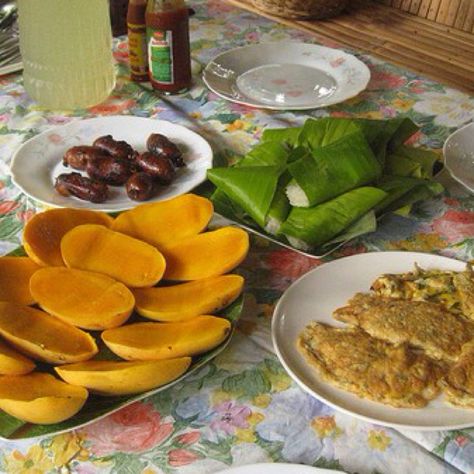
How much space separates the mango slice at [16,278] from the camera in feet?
2.60

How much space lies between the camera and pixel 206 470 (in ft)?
2.24

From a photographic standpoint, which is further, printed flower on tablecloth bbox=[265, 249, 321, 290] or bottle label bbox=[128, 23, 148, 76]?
bottle label bbox=[128, 23, 148, 76]

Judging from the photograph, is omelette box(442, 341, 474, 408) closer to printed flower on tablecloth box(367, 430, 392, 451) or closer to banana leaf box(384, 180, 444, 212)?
printed flower on tablecloth box(367, 430, 392, 451)

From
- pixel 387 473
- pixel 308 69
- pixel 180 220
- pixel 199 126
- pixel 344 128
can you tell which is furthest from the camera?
pixel 308 69

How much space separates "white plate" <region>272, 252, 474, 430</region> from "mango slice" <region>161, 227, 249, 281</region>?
78 mm

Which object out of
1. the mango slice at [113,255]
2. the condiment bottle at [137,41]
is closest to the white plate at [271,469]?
the mango slice at [113,255]

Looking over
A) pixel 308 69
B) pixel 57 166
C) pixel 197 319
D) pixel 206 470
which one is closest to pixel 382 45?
pixel 308 69

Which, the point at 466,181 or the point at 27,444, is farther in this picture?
the point at 466,181

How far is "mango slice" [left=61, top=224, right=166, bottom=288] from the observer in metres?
0.82

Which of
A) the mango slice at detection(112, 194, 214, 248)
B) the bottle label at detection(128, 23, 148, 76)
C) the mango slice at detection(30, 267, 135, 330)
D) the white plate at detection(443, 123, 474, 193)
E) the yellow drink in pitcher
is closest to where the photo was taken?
the mango slice at detection(30, 267, 135, 330)

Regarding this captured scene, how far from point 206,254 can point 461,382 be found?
1.06ft

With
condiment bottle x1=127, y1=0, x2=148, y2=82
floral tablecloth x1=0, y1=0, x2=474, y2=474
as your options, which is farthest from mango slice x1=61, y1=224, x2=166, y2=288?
condiment bottle x1=127, y1=0, x2=148, y2=82

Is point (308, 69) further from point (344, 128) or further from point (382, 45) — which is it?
point (382, 45)

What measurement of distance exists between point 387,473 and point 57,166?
74 centimetres
